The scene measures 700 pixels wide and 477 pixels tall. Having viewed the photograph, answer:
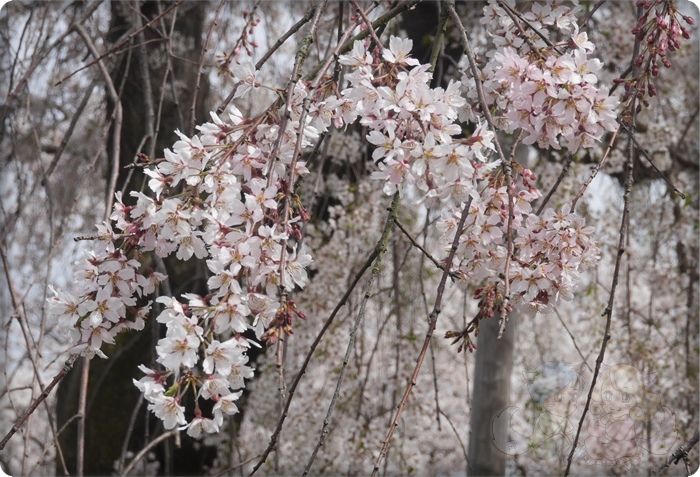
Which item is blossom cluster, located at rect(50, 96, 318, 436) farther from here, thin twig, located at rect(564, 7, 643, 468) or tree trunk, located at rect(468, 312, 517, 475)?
tree trunk, located at rect(468, 312, 517, 475)

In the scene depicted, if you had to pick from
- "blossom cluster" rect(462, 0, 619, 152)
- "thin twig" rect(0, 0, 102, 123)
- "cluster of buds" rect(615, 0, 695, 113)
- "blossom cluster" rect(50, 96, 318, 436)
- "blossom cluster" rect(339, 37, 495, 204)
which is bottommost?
"blossom cluster" rect(50, 96, 318, 436)

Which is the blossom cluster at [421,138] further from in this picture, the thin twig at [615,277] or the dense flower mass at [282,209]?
the thin twig at [615,277]

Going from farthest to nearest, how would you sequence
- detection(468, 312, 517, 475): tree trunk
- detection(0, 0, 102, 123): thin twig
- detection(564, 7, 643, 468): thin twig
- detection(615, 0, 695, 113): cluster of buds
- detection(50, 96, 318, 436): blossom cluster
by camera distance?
1. detection(468, 312, 517, 475): tree trunk
2. detection(0, 0, 102, 123): thin twig
3. detection(615, 0, 695, 113): cluster of buds
4. detection(564, 7, 643, 468): thin twig
5. detection(50, 96, 318, 436): blossom cluster

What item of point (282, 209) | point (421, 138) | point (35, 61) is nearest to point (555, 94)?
point (421, 138)

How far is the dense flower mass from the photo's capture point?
2.79 feet

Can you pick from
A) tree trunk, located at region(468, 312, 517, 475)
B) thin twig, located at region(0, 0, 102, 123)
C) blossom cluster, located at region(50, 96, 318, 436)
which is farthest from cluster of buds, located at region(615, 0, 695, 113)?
thin twig, located at region(0, 0, 102, 123)

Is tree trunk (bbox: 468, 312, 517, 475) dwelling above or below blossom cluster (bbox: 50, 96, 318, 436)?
above

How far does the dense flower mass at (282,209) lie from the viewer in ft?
2.79

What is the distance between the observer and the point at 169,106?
3.35 m

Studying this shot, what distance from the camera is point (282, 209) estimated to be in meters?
0.92

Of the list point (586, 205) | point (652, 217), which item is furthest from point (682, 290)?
point (586, 205)


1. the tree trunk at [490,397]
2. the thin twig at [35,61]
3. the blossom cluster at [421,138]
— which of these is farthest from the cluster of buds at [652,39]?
the thin twig at [35,61]

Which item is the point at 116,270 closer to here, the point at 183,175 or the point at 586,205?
the point at 183,175

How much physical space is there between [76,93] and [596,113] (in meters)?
3.32
